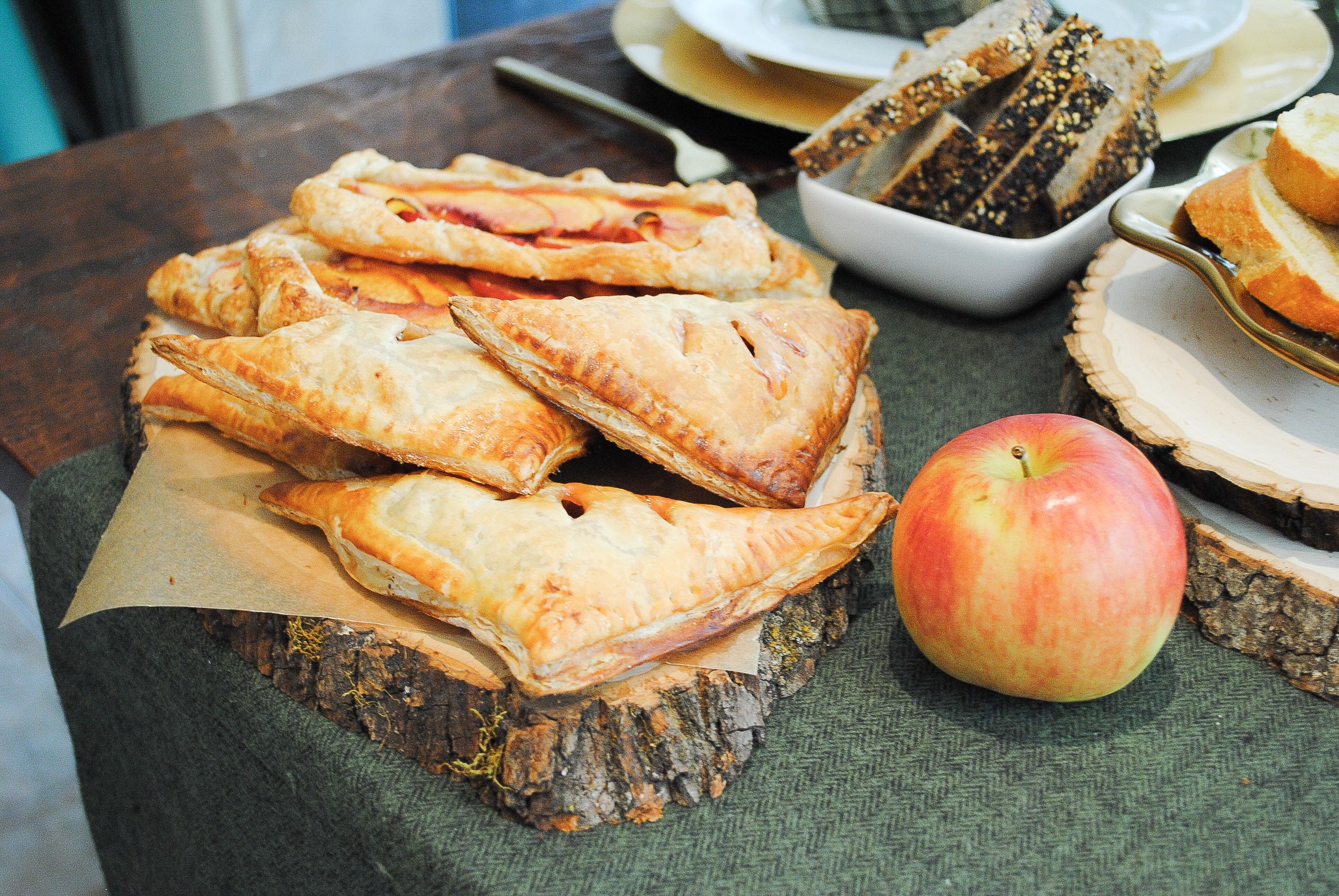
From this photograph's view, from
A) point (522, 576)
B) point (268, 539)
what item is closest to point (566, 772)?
point (522, 576)

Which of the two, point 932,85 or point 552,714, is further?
point 932,85

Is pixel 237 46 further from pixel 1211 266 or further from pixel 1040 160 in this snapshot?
pixel 1211 266

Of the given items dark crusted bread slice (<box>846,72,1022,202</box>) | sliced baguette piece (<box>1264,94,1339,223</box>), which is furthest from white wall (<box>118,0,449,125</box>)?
sliced baguette piece (<box>1264,94,1339,223</box>)

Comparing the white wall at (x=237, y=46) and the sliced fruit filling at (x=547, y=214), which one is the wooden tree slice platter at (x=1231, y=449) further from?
the white wall at (x=237, y=46)

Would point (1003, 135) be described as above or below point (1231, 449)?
above

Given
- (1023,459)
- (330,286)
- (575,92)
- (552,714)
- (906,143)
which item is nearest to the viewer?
(552,714)

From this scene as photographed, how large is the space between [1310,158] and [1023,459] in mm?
487

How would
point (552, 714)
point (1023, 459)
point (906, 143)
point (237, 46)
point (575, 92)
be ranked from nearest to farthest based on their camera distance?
1. point (552, 714)
2. point (1023, 459)
3. point (906, 143)
4. point (575, 92)
5. point (237, 46)

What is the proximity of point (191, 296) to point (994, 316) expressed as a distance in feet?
3.83

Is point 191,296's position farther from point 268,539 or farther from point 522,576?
point 522,576

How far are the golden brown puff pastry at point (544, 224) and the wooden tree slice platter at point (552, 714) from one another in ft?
1.47

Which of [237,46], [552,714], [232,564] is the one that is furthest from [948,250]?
[237,46]

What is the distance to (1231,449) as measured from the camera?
109 centimetres

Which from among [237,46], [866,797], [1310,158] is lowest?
[237,46]
